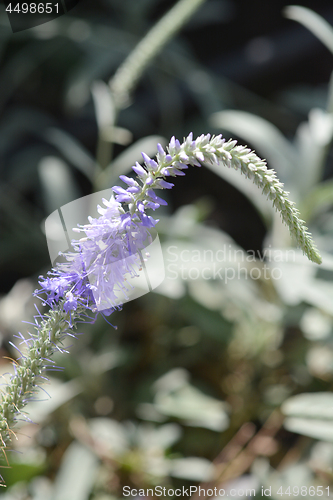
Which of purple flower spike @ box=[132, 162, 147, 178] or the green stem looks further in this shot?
the green stem

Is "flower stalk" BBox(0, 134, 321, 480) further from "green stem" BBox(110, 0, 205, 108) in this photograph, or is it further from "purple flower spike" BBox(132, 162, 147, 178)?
"green stem" BBox(110, 0, 205, 108)

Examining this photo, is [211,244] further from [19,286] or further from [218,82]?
[218,82]

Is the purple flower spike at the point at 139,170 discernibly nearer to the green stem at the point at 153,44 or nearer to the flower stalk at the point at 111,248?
the flower stalk at the point at 111,248

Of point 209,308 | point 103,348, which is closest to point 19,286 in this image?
point 103,348

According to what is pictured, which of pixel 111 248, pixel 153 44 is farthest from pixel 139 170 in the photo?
pixel 153 44

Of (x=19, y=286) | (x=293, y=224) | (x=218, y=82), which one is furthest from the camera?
(x=218, y=82)

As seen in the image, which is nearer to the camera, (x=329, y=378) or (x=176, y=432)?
(x=176, y=432)

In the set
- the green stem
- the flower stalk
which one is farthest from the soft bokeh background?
the flower stalk

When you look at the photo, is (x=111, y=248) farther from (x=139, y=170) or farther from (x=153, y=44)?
(x=153, y=44)
